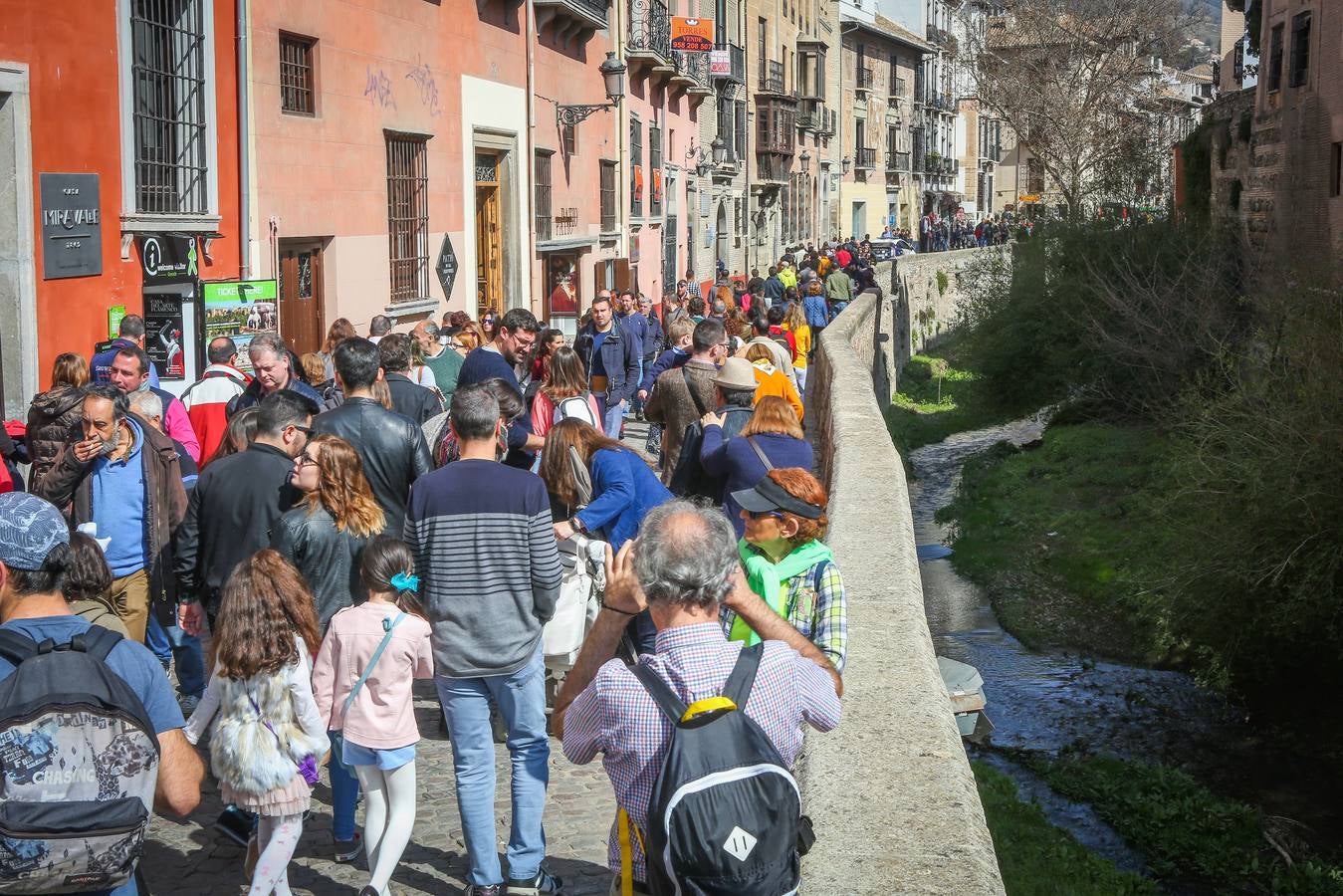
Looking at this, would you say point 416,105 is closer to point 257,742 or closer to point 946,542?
point 946,542

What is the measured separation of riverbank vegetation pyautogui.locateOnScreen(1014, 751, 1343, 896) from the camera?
877 centimetres

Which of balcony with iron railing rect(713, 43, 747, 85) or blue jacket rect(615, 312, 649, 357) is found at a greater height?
balcony with iron railing rect(713, 43, 747, 85)

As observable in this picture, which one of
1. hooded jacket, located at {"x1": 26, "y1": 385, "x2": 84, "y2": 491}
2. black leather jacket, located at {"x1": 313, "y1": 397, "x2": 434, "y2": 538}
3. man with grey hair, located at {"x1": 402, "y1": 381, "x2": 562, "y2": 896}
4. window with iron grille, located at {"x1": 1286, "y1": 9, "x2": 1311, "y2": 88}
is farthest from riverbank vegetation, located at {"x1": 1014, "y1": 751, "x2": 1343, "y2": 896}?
window with iron grille, located at {"x1": 1286, "y1": 9, "x2": 1311, "y2": 88}

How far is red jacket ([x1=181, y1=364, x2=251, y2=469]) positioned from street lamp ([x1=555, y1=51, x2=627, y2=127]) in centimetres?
1554

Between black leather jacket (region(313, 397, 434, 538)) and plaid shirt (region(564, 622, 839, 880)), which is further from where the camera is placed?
black leather jacket (region(313, 397, 434, 538))

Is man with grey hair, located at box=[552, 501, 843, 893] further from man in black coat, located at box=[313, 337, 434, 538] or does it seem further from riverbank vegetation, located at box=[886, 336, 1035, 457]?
riverbank vegetation, located at box=[886, 336, 1035, 457]

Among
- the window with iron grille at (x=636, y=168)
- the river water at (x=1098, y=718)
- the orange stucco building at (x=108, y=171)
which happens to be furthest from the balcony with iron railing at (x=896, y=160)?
the orange stucco building at (x=108, y=171)

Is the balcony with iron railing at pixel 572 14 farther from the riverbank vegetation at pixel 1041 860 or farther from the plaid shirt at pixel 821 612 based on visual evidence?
the plaid shirt at pixel 821 612

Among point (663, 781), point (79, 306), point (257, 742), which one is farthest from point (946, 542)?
point (663, 781)

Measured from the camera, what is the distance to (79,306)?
10438mm

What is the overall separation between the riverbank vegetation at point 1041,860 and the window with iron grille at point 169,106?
23.9 feet

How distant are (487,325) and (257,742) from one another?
1025 centimetres

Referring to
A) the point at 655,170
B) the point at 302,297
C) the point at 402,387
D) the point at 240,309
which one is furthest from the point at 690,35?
the point at 402,387

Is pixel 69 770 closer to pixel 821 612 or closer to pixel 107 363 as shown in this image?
pixel 821 612
